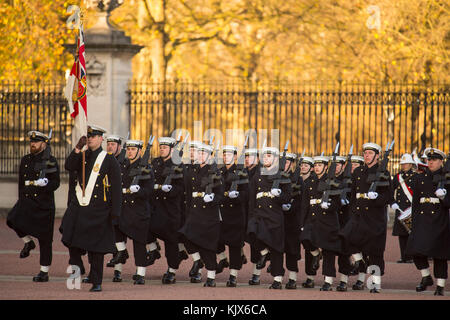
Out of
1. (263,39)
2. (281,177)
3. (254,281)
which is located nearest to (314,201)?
(281,177)

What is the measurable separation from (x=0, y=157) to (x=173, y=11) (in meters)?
13.2

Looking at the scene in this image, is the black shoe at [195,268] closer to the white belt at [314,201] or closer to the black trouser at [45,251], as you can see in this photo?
the white belt at [314,201]

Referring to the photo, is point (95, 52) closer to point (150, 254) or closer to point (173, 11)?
point (150, 254)

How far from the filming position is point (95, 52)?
67.7ft

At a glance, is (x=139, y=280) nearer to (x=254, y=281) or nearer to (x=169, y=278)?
(x=169, y=278)

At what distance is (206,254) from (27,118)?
33.9ft

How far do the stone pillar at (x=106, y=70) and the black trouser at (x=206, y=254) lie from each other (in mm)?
8089

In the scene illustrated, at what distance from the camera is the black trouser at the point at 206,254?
1279 cm

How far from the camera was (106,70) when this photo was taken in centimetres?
2078

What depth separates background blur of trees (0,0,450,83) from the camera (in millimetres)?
25812

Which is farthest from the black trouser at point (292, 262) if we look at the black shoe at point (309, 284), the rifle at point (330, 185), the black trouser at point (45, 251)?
the black trouser at point (45, 251)

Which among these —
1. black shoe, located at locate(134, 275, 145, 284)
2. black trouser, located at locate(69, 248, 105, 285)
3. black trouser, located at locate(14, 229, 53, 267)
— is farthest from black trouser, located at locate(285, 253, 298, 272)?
black trouser, located at locate(14, 229, 53, 267)

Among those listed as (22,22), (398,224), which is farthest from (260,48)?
(398,224)

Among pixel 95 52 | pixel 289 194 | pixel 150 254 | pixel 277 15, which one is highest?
pixel 277 15
